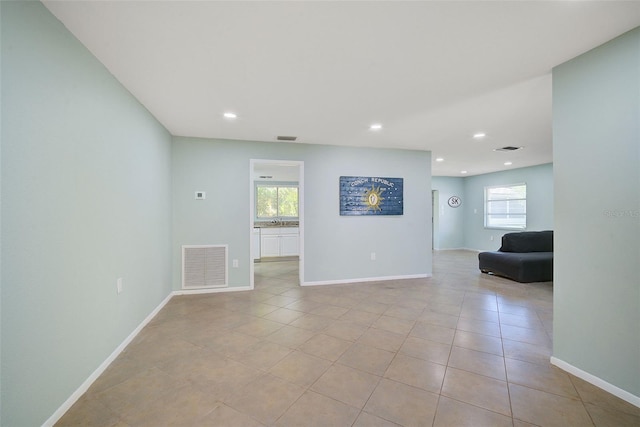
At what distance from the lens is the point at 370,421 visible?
1543mm

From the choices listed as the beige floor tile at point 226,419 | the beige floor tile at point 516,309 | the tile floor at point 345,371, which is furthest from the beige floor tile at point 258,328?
the beige floor tile at point 516,309

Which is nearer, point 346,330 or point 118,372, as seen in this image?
point 118,372

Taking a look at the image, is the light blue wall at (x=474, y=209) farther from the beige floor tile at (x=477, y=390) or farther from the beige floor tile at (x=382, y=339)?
the beige floor tile at (x=477, y=390)

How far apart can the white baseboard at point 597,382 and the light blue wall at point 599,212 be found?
0.09 feet

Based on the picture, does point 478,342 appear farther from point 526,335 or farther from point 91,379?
point 91,379

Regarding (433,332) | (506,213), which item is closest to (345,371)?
(433,332)

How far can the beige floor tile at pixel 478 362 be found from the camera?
203 cm

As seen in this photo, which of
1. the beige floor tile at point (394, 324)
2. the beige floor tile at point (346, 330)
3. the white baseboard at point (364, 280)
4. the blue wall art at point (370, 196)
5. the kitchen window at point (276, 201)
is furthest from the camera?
the kitchen window at point (276, 201)

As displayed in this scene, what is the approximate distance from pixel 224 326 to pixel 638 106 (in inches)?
149

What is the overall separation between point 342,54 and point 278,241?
18.6 ft

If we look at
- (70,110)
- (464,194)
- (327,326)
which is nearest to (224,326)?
(327,326)

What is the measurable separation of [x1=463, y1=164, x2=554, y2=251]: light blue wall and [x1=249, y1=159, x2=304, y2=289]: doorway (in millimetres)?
5122

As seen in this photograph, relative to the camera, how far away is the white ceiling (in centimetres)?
152

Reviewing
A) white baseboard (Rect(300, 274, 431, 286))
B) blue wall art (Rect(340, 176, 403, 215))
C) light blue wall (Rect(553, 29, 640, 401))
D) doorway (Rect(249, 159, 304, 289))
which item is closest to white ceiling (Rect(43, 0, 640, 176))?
light blue wall (Rect(553, 29, 640, 401))
